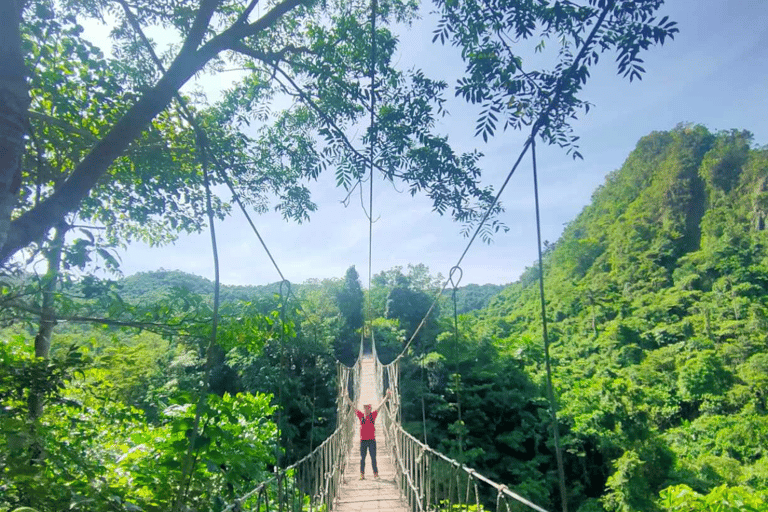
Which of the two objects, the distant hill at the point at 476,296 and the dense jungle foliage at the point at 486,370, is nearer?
the dense jungle foliage at the point at 486,370

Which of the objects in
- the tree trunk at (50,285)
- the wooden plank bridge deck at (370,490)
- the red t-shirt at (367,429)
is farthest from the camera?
the red t-shirt at (367,429)

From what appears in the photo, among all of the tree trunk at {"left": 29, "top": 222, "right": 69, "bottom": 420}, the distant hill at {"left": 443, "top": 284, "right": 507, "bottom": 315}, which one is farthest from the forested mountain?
the tree trunk at {"left": 29, "top": 222, "right": 69, "bottom": 420}

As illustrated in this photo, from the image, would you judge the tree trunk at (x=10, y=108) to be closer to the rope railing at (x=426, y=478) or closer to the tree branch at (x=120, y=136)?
the tree branch at (x=120, y=136)

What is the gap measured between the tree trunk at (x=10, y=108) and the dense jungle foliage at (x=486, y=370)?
0.35m

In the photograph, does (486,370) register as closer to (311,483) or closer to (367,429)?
(367,429)

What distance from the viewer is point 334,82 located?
229 centimetres

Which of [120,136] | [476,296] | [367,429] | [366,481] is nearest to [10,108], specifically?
[120,136]

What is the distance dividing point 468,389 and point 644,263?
80.7 ft

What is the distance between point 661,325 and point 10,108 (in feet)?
96.5

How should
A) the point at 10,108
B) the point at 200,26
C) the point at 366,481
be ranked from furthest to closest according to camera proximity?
1. the point at 366,481
2. the point at 200,26
3. the point at 10,108

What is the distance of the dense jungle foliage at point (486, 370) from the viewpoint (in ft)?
5.10

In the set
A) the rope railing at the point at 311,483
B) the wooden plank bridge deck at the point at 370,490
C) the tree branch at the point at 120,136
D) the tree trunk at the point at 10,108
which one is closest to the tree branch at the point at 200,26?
the tree branch at the point at 120,136

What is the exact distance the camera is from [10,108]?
126cm

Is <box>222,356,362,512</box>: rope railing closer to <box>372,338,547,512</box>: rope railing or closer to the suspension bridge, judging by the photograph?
the suspension bridge
